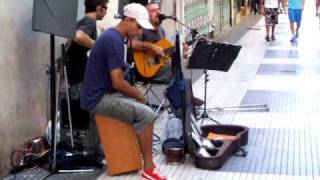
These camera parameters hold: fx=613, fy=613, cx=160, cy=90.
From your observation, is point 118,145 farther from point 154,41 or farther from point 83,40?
point 154,41

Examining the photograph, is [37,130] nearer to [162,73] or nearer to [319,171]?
[162,73]

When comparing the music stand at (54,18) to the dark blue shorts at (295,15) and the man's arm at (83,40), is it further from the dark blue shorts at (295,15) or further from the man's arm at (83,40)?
the dark blue shorts at (295,15)

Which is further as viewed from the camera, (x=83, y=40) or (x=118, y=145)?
(x=83, y=40)

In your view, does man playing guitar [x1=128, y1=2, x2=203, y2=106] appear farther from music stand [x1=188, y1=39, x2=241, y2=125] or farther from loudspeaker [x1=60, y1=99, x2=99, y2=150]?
loudspeaker [x1=60, y1=99, x2=99, y2=150]

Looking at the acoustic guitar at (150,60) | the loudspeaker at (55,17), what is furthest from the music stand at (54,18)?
the acoustic guitar at (150,60)

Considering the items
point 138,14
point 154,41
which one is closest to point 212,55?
point 154,41

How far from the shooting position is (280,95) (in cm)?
854

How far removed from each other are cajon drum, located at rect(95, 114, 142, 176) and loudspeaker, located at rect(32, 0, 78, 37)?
78 cm

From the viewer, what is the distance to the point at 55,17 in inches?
201

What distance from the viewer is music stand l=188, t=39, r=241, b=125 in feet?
20.4

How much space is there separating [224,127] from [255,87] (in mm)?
2962

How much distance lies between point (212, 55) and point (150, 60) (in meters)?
0.84

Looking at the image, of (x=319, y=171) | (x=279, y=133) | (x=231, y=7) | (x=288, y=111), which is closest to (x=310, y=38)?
(x=231, y=7)

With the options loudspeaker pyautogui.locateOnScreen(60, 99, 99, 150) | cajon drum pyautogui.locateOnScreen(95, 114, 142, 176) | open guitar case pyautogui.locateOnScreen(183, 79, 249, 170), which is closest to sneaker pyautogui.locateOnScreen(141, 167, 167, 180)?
cajon drum pyautogui.locateOnScreen(95, 114, 142, 176)
